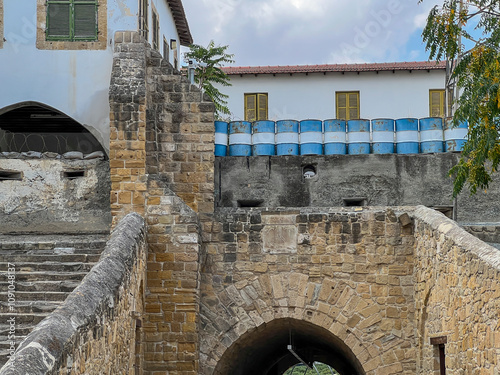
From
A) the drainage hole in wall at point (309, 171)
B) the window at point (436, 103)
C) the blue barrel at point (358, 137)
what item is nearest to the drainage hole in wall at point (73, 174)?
the drainage hole in wall at point (309, 171)

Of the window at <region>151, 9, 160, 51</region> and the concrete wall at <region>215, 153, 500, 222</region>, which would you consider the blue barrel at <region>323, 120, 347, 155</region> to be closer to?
the concrete wall at <region>215, 153, 500, 222</region>

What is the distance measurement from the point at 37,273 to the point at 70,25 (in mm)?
5796

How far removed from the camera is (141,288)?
36.3 ft

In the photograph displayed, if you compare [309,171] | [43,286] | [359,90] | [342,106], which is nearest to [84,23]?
[309,171]

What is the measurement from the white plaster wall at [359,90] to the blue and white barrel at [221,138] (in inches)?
224

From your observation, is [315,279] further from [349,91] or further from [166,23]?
[349,91]

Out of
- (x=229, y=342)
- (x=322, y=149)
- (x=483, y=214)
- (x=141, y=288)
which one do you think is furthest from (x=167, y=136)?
(x=483, y=214)

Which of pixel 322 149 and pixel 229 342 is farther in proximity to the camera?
pixel 322 149

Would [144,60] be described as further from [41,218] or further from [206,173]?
[41,218]

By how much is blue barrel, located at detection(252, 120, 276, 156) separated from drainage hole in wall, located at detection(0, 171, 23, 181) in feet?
14.7

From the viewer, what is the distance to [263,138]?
51.8 ft

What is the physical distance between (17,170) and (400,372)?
23.0ft

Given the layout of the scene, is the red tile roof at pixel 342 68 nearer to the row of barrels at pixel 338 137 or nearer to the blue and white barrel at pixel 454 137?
the row of barrels at pixel 338 137

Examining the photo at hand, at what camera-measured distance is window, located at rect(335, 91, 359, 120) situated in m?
21.3
